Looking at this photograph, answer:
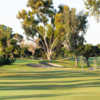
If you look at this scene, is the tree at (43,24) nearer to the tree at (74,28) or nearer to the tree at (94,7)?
the tree at (74,28)

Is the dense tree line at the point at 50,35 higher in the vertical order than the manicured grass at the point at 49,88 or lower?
higher

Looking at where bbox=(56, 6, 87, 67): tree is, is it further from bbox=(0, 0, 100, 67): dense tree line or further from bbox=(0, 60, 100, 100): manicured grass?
bbox=(0, 60, 100, 100): manicured grass

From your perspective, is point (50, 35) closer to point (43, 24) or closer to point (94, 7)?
point (43, 24)

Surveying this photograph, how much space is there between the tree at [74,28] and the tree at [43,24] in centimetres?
941

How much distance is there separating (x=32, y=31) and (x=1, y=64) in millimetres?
25188

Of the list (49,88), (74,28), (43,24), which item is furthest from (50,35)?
(49,88)

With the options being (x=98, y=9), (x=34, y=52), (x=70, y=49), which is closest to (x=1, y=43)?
(x=34, y=52)

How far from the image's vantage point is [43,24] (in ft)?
219

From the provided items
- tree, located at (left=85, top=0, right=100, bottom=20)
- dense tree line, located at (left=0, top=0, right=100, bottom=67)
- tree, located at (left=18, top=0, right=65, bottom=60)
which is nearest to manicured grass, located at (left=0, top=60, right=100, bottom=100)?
tree, located at (left=85, top=0, right=100, bottom=20)

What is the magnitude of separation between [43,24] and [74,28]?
18.7 metres

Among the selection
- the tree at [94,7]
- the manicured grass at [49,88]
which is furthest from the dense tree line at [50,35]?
the manicured grass at [49,88]

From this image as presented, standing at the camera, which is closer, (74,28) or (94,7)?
(94,7)

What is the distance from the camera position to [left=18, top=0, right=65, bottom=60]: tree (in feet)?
208

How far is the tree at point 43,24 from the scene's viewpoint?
63.4 metres
